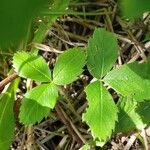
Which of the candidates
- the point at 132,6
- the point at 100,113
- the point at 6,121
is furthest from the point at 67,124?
the point at 132,6

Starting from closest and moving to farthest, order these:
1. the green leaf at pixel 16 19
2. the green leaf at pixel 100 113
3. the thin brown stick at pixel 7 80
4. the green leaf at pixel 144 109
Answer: the green leaf at pixel 16 19, the green leaf at pixel 100 113, the green leaf at pixel 144 109, the thin brown stick at pixel 7 80

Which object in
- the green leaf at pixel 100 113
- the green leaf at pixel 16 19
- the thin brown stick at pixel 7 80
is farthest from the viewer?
the thin brown stick at pixel 7 80

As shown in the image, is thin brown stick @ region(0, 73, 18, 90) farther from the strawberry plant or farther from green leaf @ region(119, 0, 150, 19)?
green leaf @ region(119, 0, 150, 19)

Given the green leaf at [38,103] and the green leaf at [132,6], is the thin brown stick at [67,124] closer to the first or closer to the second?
the green leaf at [38,103]

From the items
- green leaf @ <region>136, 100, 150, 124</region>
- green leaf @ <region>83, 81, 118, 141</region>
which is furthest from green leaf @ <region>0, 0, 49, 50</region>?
green leaf @ <region>136, 100, 150, 124</region>

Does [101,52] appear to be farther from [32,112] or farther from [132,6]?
[132,6]

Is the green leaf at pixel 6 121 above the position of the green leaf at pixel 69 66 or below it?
below

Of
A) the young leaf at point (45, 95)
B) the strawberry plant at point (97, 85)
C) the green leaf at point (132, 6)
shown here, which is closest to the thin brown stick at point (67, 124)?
the strawberry plant at point (97, 85)
